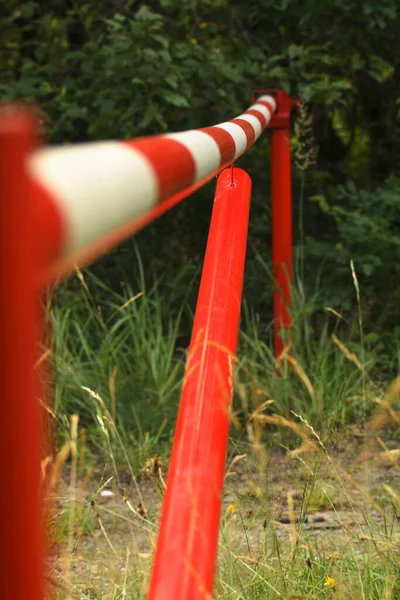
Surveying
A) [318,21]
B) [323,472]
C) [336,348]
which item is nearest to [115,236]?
[323,472]

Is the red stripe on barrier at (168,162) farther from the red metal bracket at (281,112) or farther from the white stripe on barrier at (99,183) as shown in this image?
the red metal bracket at (281,112)

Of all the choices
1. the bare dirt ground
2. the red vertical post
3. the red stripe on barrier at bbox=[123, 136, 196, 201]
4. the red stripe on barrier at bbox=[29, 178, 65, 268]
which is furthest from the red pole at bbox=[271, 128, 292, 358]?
the red stripe on barrier at bbox=[29, 178, 65, 268]

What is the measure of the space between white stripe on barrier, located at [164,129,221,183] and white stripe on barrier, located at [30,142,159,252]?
0.64 feet

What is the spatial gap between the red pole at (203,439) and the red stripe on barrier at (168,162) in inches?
9.3

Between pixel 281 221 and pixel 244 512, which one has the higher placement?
pixel 244 512

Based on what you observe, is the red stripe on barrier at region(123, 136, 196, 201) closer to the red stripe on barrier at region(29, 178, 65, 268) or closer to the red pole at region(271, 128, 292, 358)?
the red stripe on barrier at region(29, 178, 65, 268)

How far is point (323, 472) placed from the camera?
8.13 ft

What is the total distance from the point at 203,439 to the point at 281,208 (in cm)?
301

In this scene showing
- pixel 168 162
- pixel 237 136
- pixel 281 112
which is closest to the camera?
pixel 168 162

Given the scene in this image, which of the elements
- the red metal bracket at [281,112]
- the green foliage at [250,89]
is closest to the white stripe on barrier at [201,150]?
the green foliage at [250,89]

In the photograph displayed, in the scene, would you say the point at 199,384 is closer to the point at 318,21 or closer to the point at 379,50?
the point at 318,21

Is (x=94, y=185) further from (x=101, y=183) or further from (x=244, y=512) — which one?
(x=244, y=512)

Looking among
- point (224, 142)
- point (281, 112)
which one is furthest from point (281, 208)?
point (224, 142)

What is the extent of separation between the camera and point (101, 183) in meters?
0.44
